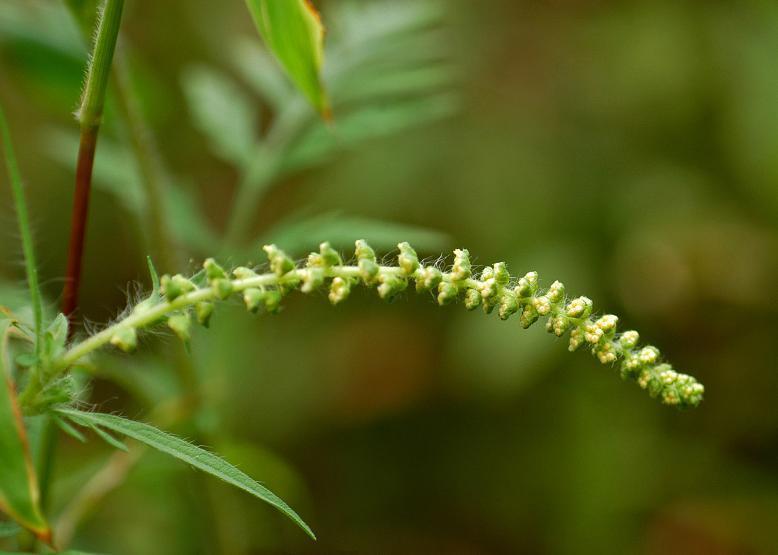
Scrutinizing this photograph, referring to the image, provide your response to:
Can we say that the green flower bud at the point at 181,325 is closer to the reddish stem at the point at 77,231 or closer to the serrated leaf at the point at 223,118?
the reddish stem at the point at 77,231

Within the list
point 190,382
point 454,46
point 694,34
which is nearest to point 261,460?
point 190,382

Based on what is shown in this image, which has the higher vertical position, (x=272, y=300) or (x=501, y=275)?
(x=501, y=275)

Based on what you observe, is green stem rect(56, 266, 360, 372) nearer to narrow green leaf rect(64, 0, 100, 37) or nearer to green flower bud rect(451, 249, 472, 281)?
green flower bud rect(451, 249, 472, 281)

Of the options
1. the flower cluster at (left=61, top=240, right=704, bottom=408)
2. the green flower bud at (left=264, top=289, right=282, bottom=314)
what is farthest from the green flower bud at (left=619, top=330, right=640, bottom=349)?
the green flower bud at (left=264, top=289, right=282, bottom=314)

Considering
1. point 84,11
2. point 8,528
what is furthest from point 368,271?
point 84,11

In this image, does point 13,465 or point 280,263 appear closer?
point 13,465

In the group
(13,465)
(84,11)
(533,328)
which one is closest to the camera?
(13,465)

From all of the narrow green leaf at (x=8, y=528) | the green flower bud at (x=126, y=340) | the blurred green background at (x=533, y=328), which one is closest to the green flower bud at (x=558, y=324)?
the green flower bud at (x=126, y=340)

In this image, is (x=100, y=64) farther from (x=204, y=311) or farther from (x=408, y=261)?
(x=408, y=261)
